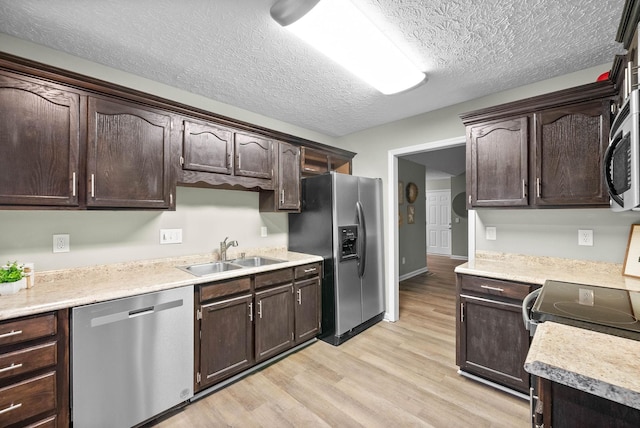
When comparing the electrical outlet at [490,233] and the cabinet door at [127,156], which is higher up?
the cabinet door at [127,156]

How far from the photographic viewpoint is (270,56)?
6.60 feet

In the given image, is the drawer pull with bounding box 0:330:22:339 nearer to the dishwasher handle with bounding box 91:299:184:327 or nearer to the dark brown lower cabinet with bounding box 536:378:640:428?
the dishwasher handle with bounding box 91:299:184:327

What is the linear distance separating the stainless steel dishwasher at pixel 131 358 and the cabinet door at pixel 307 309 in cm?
102

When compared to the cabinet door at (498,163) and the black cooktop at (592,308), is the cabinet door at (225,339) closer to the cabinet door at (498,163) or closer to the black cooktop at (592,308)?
the black cooktop at (592,308)

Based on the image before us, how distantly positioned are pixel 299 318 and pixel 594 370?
2281 mm

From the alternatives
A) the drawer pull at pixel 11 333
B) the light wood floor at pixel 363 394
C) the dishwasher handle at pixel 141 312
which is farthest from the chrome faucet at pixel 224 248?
the drawer pull at pixel 11 333

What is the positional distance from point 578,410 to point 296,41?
2164 mm

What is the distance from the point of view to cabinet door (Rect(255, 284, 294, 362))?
2.39 metres

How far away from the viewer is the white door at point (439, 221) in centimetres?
811

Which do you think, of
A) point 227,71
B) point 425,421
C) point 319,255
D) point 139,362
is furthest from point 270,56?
point 425,421

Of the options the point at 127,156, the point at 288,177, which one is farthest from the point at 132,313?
the point at 288,177

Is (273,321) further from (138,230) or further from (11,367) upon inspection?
(11,367)

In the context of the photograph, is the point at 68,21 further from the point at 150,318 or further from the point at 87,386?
the point at 87,386

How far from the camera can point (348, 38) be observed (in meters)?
1.77
